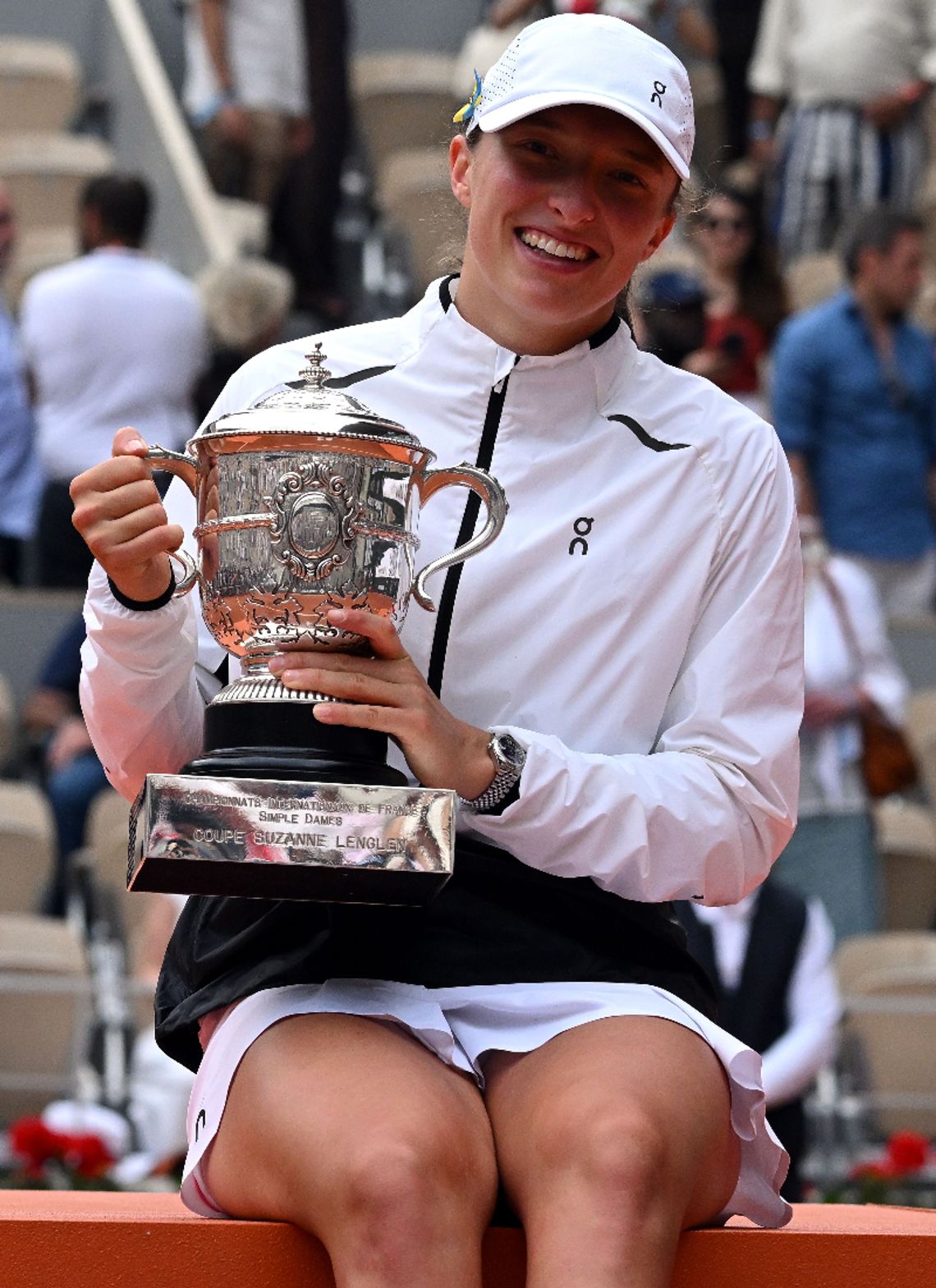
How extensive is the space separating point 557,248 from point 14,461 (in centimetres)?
495

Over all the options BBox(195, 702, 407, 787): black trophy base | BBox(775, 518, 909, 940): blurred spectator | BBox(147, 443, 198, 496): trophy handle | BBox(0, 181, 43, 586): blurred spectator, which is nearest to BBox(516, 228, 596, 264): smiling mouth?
BBox(147, 443, 198, 496): trophy handle

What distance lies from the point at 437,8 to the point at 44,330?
4.64 metres

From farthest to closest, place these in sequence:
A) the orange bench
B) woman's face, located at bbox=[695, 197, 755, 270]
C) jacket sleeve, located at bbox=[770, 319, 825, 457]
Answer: woman's face, located at bbox=[695, 197, 755, 270] → jacket sleeve, located at bbox=[770, 319, 825, 457] → the orange bench

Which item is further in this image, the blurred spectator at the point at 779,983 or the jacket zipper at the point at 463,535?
the blurred spectator at the point at 779,983

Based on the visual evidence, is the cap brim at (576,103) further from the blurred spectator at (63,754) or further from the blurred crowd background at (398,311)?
the blurred spectator at (63,754)

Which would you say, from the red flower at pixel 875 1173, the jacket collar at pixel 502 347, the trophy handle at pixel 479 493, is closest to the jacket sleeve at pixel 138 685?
the trophy handle at pixel 479 493

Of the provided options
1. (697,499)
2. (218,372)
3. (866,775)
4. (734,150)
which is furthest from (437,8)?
(697,499)

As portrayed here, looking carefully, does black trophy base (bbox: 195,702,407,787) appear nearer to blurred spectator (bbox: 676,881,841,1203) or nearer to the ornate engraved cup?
the ornate engraved cup

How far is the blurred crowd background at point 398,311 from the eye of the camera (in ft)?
17.4

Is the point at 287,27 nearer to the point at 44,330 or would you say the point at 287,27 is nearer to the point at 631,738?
the point at 44,330

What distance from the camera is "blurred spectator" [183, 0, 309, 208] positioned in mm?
8617

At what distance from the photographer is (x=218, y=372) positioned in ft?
22.5

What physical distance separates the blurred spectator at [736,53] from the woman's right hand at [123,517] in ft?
25.7

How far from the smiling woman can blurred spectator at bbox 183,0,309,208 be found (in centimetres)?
637
